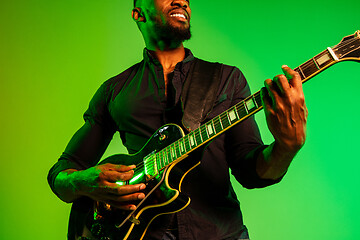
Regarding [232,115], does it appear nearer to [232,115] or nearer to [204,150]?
[232,115]

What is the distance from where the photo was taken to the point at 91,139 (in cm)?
173

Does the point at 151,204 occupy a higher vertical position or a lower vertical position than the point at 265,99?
lower

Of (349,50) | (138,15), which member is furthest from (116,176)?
(138,15)

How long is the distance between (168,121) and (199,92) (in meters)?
0.18

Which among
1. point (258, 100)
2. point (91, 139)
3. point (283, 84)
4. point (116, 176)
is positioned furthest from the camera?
point (91, 139)

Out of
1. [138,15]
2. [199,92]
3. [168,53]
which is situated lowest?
[199,92]

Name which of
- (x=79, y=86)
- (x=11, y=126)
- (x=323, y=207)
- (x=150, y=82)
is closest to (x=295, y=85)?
(x=150, y=82)

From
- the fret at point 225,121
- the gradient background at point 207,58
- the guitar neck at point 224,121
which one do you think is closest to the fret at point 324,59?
the guitar neck at point 224,121

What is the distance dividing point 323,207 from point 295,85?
1.33 m

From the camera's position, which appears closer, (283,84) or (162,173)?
(283,84)

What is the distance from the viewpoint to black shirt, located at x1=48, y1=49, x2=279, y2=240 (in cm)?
127

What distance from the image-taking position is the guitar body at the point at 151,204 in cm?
119

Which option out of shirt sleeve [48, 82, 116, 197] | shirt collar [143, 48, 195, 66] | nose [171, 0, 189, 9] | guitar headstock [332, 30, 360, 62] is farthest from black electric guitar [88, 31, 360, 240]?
nose [171, 0, 189, 9]

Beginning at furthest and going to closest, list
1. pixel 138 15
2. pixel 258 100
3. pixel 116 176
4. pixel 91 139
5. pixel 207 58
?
pixel 207 58 < pixel 138 15 < pixel 91 139 < pixel 116 176 < pixel 258 100
